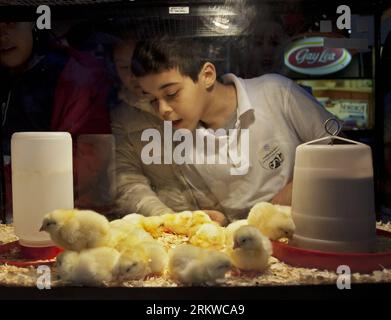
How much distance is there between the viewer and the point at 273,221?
1139 mm

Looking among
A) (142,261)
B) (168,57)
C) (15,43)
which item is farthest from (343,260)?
(15,43)

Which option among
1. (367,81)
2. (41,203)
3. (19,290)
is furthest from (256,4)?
(19,290)

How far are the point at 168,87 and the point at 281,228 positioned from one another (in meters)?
0.54

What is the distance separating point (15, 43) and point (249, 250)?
3.14 ft

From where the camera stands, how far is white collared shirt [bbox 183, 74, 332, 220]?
4.06ft

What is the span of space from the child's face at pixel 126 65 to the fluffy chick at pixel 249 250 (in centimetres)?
55

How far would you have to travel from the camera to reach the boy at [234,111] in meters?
1.22

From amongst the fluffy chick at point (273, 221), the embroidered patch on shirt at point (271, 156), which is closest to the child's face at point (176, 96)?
the embroidered patch on shirt at point (271, 156)

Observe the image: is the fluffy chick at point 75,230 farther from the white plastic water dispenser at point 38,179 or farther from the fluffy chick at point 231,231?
the fluffy chick at point 231,231

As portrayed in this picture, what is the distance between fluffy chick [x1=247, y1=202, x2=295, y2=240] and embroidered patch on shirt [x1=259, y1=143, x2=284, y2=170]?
5.7 inches

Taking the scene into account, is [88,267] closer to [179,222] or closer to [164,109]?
[179,222]

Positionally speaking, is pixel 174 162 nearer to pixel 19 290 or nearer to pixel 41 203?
pixel 41 203

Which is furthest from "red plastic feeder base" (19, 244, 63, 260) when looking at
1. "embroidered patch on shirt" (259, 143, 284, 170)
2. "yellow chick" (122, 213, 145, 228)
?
"embroidered patch on shirt" (259, 143, 284, 170)

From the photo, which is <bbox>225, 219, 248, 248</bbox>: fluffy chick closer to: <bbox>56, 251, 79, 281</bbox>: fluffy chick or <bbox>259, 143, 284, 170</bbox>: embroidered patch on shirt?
<bbox>259, 143, 284, 170</bbox>: embroidered patch on shirt
